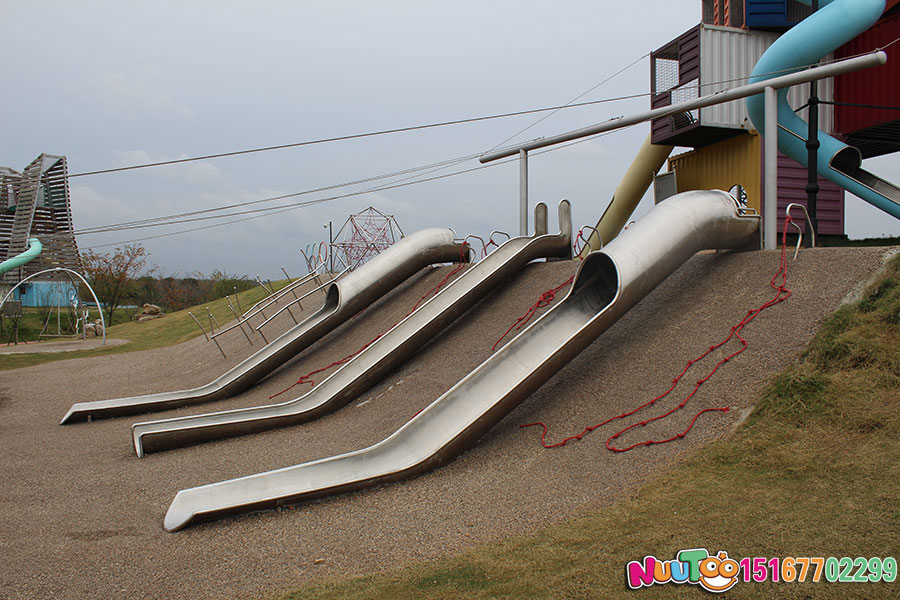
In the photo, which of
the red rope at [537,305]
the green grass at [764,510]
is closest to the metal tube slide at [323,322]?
the red rope at [537,305]

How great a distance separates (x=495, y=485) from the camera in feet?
17.0

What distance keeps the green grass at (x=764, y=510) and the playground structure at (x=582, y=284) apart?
5.96ft

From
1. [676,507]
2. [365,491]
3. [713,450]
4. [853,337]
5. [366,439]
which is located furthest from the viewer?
[366,439]

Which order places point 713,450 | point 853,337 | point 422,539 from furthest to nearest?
point 853,337, point 713,450, point 422,539

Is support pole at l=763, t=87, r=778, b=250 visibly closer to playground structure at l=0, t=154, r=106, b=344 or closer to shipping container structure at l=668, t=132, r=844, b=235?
shipping container structure at l=668, t=132, r=844, b=235

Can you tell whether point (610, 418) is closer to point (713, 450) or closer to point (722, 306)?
point (713, 450)

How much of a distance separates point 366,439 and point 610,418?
2865mm

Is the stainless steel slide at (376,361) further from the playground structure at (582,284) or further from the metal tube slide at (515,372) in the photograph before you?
the metal tube slide at (515,372)

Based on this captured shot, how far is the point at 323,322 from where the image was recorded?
11586 mm

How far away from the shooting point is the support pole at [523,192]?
38.3 feet

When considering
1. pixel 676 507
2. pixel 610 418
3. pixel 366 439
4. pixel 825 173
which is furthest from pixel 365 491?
pixel 825 173

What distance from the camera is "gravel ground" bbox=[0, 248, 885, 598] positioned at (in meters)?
4.12

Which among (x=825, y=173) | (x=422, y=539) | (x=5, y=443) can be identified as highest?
(x=825, y=173)

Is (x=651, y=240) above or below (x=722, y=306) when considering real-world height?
above
